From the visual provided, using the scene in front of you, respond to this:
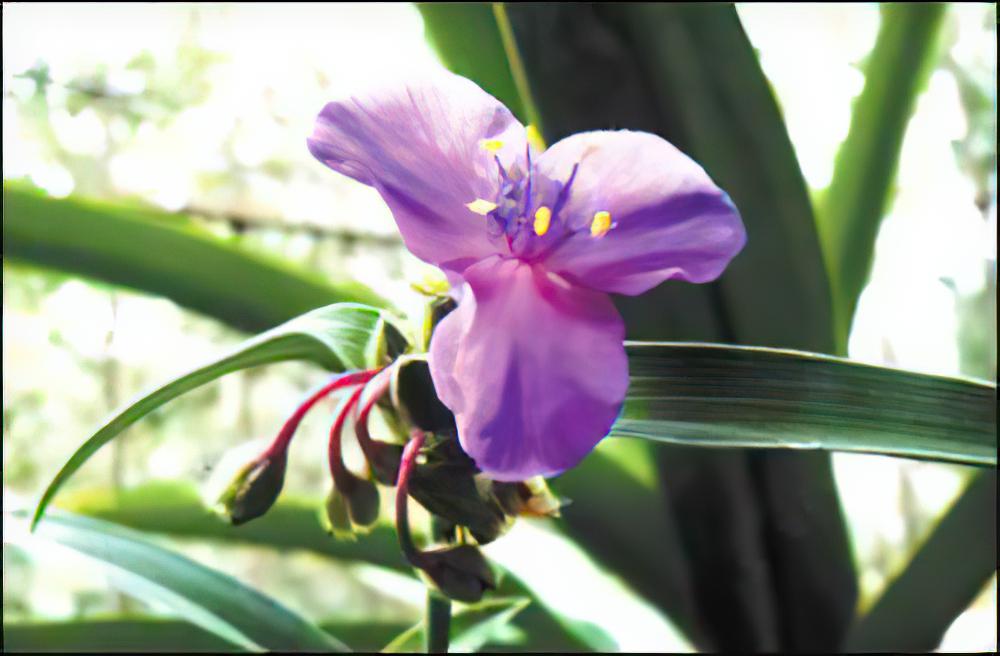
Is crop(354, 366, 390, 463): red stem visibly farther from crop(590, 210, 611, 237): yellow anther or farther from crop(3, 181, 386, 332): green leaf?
crop(3, 181, 386, 332): green leaf

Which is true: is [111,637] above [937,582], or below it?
above

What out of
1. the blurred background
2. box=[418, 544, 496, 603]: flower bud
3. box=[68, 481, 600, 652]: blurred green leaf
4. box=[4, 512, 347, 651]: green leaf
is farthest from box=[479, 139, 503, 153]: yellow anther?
the blurred background

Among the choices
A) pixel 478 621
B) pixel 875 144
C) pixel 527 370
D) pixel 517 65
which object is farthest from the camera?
pixel 875 144

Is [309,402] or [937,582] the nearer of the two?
[309,402]

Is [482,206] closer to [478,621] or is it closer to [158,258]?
[478,621]

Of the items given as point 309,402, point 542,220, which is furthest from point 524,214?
point 309,402

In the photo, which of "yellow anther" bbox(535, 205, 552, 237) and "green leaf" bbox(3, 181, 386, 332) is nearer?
"yellow anther" bbox(535, 205, 552, 237)

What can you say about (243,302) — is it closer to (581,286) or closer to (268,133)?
(581,286)

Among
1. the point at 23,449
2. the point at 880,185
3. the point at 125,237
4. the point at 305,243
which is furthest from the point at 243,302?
the point at 23,449

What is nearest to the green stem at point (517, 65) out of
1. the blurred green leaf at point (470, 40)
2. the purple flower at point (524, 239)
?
the blurred green leaf at point (470, 40)
